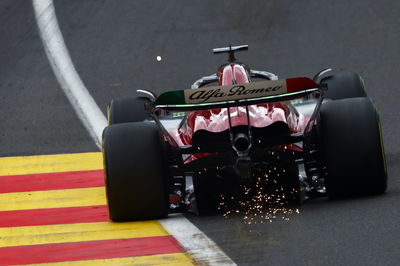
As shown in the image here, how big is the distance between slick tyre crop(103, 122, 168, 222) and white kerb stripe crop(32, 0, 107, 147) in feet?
13.0

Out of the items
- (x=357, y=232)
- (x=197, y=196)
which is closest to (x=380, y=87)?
(x=197, y=196)

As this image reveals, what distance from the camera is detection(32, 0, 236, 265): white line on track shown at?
8117 mm

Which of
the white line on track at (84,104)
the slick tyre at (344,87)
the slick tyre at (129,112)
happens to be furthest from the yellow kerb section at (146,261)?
the slick tyre at (344,87)

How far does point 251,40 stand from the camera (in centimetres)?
1827

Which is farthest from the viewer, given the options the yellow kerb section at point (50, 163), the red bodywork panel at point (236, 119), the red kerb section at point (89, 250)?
the yellow kerb section at point (50, 163)

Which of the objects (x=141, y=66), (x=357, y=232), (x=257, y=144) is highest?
(x=141, y=66)

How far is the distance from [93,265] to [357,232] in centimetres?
175

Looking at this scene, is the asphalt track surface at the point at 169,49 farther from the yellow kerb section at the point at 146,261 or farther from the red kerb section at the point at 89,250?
the yellow kerb section at the point at 146,261

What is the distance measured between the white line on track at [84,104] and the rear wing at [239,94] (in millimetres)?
918

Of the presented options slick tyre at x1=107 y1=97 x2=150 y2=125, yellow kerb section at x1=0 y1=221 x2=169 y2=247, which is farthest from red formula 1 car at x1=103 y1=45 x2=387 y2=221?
slick tyre at x1=107 y1=97 x2=150 y2=125

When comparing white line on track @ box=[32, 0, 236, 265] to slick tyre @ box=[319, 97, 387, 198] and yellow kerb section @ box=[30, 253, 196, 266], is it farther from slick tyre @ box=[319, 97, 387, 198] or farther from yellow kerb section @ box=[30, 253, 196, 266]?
slick tyre @ box=[319, 97, 387, 198]

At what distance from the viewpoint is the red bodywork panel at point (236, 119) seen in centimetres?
948

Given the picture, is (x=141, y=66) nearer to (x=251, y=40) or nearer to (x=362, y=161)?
(x=251, y=40)

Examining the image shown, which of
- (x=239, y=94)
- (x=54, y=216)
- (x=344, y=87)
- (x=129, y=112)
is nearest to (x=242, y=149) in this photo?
(x=239, y=94)
